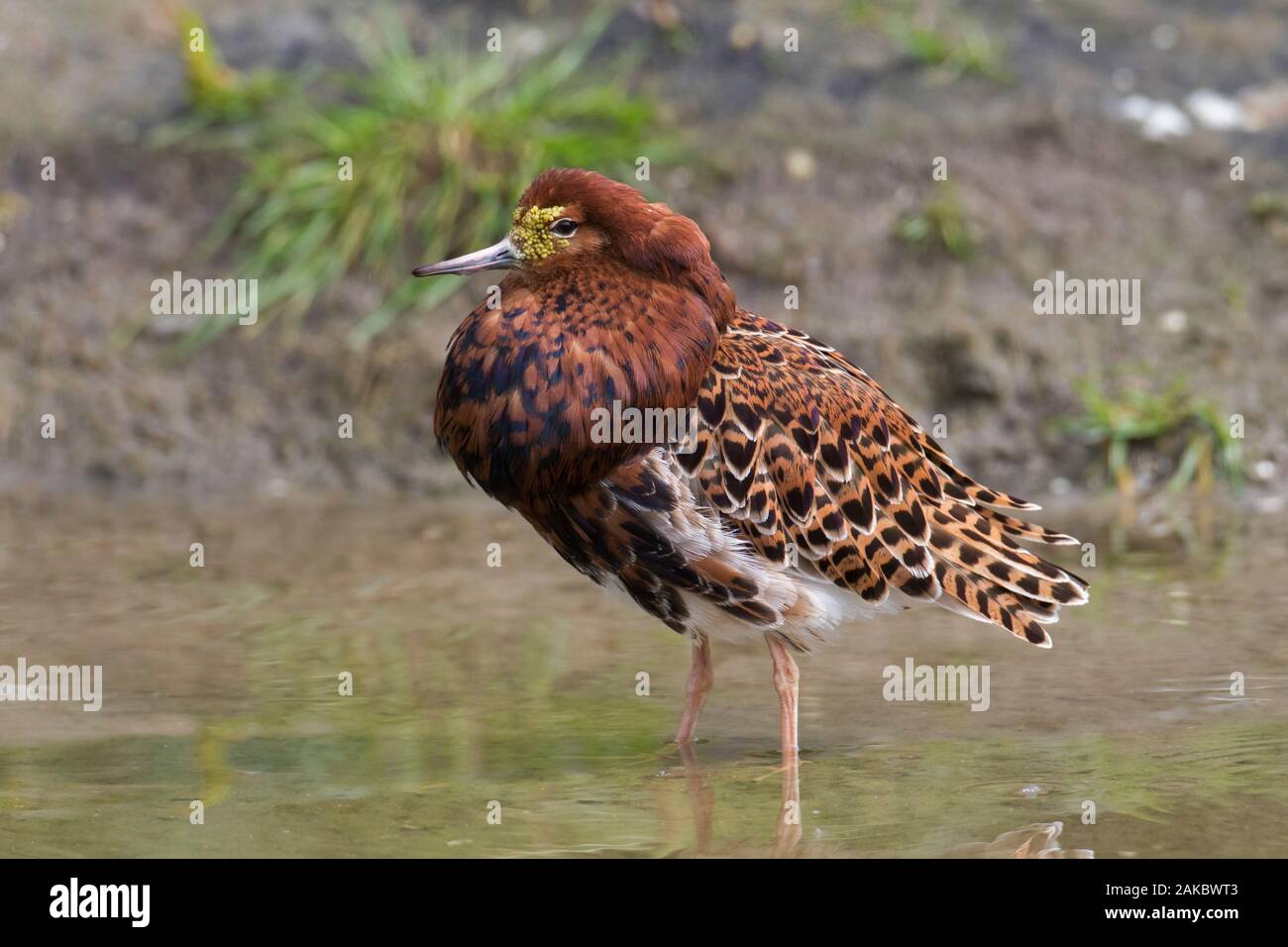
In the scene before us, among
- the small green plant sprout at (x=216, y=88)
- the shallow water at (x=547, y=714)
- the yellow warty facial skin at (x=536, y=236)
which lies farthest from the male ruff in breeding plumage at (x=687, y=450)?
the small green plant sprout at (x=216, y=88)

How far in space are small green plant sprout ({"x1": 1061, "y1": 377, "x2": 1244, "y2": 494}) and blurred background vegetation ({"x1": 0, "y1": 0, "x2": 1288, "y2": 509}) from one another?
0.02 m

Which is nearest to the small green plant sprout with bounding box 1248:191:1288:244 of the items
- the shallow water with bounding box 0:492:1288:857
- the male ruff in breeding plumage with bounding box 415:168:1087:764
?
the shallow water with bounding box 0:492:1288:857

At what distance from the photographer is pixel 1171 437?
10.3 metres

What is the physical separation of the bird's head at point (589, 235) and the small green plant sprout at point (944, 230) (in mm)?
5135

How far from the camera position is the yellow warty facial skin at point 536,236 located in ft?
20.4

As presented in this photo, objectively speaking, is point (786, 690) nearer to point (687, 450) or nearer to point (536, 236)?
point (687, 450)

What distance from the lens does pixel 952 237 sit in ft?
36.4

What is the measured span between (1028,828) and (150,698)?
11.1 feet

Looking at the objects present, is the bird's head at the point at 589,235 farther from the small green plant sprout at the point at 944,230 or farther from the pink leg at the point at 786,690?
the small green plant sprout at the point at 944,230

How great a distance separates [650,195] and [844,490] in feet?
16.9

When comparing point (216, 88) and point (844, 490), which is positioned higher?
point (216, 88)

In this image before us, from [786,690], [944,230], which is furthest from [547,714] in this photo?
[944,230]

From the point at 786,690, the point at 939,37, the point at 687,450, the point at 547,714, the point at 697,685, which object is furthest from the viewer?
the point at 939,37

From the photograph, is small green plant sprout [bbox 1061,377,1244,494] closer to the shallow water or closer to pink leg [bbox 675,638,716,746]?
the shallow water
